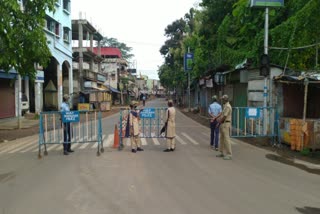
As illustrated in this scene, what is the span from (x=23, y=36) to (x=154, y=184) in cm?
906

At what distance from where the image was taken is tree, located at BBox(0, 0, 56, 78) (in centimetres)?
1290

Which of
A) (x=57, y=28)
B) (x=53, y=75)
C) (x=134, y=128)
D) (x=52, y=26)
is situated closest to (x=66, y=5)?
(x=57, y=28)

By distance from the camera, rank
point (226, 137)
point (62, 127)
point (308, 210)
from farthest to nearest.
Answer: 1. point (62, 127)
2. point (226, 137)
3. point (308, 210)

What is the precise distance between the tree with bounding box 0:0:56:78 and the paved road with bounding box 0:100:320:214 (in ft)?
12.8

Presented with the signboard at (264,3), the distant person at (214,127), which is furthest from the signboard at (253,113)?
the signboard at (264,3)

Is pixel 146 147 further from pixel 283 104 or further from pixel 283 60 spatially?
pixel 283 60

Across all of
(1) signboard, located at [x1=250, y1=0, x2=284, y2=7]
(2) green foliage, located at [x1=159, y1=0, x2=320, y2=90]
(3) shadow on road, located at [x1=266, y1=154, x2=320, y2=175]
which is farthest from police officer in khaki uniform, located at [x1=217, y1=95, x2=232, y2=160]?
(1) signboard, located at [x1=250, y1=0, x2=284, y2=7]

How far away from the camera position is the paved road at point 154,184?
6.01 meters

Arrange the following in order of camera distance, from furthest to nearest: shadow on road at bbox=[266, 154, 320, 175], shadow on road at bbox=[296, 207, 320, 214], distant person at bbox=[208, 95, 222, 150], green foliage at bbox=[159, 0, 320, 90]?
green foliage at bbox=[159, 0, 320, 90]
distant person at bbox=[208, 95, 222, 150]
shadow on road at bbox=[266, 154, 320, 175]
shadow on road at bbox=[296, 207, 320, 214]

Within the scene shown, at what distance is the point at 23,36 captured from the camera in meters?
13.8

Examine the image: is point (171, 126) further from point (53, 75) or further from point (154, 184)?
point (53, 75)

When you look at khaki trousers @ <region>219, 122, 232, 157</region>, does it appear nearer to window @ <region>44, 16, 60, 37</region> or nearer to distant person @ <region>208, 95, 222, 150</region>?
distant person @ <region>208, 95, 222, 150</region>

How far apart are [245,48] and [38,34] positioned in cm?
1113

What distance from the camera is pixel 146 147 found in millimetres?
13102
